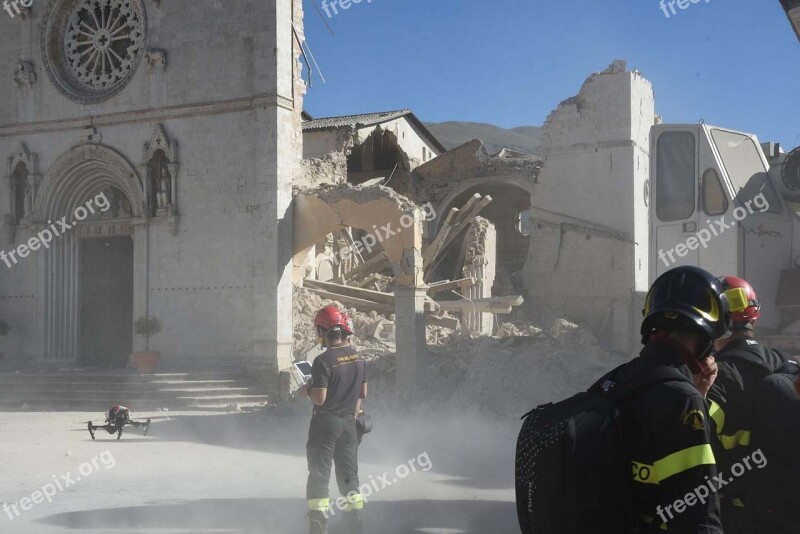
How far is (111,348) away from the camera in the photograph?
21.8m

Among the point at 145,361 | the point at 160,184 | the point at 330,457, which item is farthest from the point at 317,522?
the point at 160,184

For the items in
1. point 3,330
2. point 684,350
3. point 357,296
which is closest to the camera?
point 684,350

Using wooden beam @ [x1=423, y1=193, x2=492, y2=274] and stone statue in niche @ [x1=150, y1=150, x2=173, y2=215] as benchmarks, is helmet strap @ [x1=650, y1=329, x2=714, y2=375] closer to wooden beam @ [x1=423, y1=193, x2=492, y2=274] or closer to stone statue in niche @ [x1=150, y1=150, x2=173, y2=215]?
stone statue in niche @ [x1=150, y1=150, x2=173, y2=215]

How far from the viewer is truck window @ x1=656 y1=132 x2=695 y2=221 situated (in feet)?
28.8

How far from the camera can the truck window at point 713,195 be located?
8.51 m

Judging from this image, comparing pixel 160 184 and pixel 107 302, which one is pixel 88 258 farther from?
pixel 160 184

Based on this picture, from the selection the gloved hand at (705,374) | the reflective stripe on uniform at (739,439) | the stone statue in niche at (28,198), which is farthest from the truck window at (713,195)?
the stone statue in niche at (28,198)

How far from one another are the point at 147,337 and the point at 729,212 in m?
14.5

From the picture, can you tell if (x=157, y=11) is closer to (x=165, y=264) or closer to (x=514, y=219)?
(x=165, y=264)

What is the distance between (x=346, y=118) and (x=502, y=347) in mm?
15270

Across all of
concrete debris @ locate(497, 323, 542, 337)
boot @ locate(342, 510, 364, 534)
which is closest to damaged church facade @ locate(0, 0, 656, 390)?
concrete debris @ locate(497, 323, 542, 337)

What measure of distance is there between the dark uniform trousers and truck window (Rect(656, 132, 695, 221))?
4894 mm

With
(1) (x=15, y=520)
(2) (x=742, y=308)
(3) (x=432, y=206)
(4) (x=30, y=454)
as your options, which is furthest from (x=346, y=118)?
(2) (x=742, y=308)

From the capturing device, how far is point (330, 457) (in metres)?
5.74
